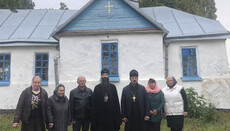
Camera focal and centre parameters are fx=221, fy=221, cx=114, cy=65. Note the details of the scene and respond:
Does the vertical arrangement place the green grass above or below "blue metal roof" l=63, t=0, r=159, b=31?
below

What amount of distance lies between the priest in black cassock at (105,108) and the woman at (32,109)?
1.08m

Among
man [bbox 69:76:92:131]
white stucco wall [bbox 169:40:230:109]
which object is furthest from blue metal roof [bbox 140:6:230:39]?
man [bbox 69:76:92:131]

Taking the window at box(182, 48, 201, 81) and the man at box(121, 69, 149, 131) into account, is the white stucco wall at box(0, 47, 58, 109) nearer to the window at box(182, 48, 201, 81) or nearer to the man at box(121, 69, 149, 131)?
the window at box(182, 48, 201, 81)

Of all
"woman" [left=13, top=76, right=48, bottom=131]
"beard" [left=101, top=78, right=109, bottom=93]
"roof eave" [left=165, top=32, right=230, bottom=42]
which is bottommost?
"woman" [left=13, top=76, right=48, bottom=131]

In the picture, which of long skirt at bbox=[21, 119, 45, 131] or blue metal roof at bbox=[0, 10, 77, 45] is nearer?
long skirt at bbox=[21, 119, 45, 131]

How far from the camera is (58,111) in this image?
14.7 ft

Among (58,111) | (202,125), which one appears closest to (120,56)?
(202,125)

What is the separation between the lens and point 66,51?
29.8ft

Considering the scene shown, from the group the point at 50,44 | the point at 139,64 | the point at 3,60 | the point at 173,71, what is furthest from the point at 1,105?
the point at 173,71

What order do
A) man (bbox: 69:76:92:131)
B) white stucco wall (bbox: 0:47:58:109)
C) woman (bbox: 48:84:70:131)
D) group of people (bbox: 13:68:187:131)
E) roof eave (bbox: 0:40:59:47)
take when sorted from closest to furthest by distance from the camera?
woman (bbox: 48:84:70:131)
group of people (bbox: 13:68:187:131)
man (bbox: 69:76:92:131)
white stucco wall (bbox: 0:47:58:109)
roof eave (bbox: 0:40:59:47)

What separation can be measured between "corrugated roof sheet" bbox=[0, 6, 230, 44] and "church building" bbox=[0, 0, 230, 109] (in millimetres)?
46

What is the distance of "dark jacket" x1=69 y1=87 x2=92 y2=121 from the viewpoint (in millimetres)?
4777

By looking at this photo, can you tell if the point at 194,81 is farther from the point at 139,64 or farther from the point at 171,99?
the point at 171,99

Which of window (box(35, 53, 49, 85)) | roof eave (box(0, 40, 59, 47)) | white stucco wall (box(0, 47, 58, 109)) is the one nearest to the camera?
white stucco wall (box(0, 47, 58, 109))
